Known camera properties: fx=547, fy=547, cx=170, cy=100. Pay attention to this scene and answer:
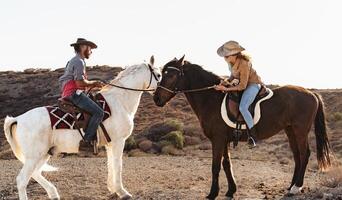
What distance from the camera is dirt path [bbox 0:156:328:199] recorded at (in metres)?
11.5

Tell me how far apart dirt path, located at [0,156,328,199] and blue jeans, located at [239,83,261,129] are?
66.6 inches

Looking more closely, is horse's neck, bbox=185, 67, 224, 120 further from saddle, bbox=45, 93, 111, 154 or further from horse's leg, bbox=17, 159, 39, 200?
horse's leg, bbox=17, 159, 39, 200

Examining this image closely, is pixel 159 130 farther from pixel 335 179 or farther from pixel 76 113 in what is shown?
pixel 76 113

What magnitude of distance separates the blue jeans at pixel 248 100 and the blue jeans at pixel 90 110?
8.78 ft

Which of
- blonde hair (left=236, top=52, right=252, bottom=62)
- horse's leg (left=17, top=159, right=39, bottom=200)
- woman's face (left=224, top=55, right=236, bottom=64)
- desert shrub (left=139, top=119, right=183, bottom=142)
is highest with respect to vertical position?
blonde hair (left=236, top=52, right=252, bottom=62)

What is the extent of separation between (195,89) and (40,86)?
112ft

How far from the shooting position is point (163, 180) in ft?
46.0

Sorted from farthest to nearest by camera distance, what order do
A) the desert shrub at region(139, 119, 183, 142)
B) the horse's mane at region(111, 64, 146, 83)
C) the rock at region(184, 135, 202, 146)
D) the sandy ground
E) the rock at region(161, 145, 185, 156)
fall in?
1. the desert shrub at region(139, 119, 183, 142)
2. the rock at region(184, 135, 202, 146)
3. the rock at region(161, 145, 185, 156)
4. the sandy ground
5. the horse's mane at region(111, 64, 146, 83)

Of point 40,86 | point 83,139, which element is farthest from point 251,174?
point 40,86

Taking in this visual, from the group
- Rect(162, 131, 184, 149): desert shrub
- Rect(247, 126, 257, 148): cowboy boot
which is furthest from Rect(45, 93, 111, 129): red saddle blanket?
Rect(162, 131, 184, 149): desert shrub

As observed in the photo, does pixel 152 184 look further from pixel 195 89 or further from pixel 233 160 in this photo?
pixel 233 160

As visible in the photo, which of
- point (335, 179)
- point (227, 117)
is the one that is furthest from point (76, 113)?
point (335, 179)

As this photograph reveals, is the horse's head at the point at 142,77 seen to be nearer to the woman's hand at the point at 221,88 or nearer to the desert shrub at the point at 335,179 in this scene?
the woman's hand at the point at 221,88

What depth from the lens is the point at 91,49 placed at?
10.6 metres
